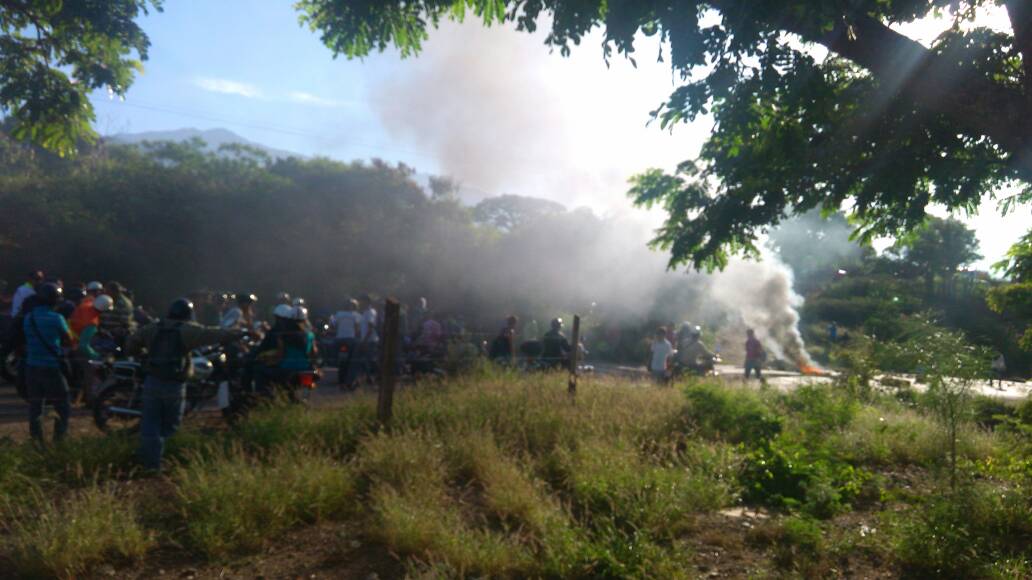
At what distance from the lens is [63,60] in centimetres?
892

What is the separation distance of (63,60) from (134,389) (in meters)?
3.97

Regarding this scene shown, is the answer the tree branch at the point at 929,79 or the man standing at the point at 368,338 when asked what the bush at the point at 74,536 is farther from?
the man standing at the point at 368,338

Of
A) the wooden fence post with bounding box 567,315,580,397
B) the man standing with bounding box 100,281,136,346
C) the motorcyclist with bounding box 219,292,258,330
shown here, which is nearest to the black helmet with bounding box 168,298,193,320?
the motorcyclist with bounding box 219,292,258,330

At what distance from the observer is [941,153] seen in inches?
243

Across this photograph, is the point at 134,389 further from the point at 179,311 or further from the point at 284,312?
the point at 179,311

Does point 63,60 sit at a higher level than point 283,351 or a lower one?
higher

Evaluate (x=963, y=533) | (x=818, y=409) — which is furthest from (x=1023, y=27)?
(x=818, y=409)

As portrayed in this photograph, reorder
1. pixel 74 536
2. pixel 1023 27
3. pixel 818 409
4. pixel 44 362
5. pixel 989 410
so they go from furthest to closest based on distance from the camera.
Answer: pixel 818 409 < pixel 989 410 < pixel 44 362 < pixel 1023 27 < pixel 74 536

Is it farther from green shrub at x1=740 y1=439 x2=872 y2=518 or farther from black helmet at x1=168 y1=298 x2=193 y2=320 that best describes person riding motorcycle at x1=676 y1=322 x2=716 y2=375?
black helmet at x1=168 y1=298 x2=193 y2=320

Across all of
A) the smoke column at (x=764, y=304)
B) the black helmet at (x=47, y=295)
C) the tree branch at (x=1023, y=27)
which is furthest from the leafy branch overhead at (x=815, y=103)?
the smoke column at (x=764, y=304)

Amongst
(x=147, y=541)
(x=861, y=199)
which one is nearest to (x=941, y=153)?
(x=861, y=199)

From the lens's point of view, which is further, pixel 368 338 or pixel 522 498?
pixel 368 338

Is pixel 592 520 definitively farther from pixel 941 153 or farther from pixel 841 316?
pixel 841 316

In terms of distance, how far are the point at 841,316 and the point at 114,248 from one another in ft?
59.6
